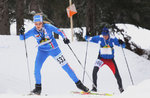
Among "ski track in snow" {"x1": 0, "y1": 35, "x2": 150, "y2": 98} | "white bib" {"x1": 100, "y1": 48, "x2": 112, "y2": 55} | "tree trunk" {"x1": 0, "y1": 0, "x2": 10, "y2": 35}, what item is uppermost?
"tree trunk" {"x1": 0, "y1": 0, "x2": 10, "y2": 35}

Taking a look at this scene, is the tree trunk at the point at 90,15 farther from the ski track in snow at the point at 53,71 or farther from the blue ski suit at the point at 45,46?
the blue ski suit at the point at 45,46

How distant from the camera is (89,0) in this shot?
1452 centimetres

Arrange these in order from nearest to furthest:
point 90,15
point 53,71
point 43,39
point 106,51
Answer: point 43,39 < point 106,51 < point 53,71 < point 90,15

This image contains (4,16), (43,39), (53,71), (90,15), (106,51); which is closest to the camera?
(43,39)

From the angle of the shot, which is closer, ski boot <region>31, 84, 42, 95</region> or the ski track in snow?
ski boot <region>31, 84, 42, 95</region>

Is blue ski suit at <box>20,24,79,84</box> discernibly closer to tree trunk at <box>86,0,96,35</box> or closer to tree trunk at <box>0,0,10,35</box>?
tree trunk at <box>0,0,10,35</box>

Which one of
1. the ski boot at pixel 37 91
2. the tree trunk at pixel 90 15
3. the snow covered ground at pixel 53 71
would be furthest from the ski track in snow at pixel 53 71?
the tree trunk at pixel 90 15

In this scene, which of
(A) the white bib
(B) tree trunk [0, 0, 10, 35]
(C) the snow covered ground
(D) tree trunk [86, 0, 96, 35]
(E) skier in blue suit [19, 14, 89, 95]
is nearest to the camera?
(E) skier in blue suit [19, 14, 89, 95]

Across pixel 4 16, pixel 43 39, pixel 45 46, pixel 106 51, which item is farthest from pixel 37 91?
pixel 4 16

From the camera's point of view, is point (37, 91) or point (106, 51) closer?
point (37, 91)

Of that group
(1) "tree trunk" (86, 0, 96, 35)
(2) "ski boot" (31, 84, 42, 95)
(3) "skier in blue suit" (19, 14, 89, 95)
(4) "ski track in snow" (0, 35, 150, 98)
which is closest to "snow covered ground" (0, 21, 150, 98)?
(4) "ski track in snow" (0, 35, 150, 98)

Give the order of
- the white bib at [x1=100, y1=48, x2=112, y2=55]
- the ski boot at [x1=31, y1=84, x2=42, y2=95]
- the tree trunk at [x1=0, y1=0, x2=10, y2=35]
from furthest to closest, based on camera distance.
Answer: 1. the tree trunk at [x1=0, y1=0, x2=10, y2=35]
2. the white bib at [x1=100, y1=48, x2=112, y2=55]
3. the ski boot at [x1=31, y1=84, x2=42, y2=95]

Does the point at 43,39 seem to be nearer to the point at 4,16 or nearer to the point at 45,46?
the point at 45,46

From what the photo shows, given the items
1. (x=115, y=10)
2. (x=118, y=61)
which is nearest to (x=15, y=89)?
(x=118, y=61)
